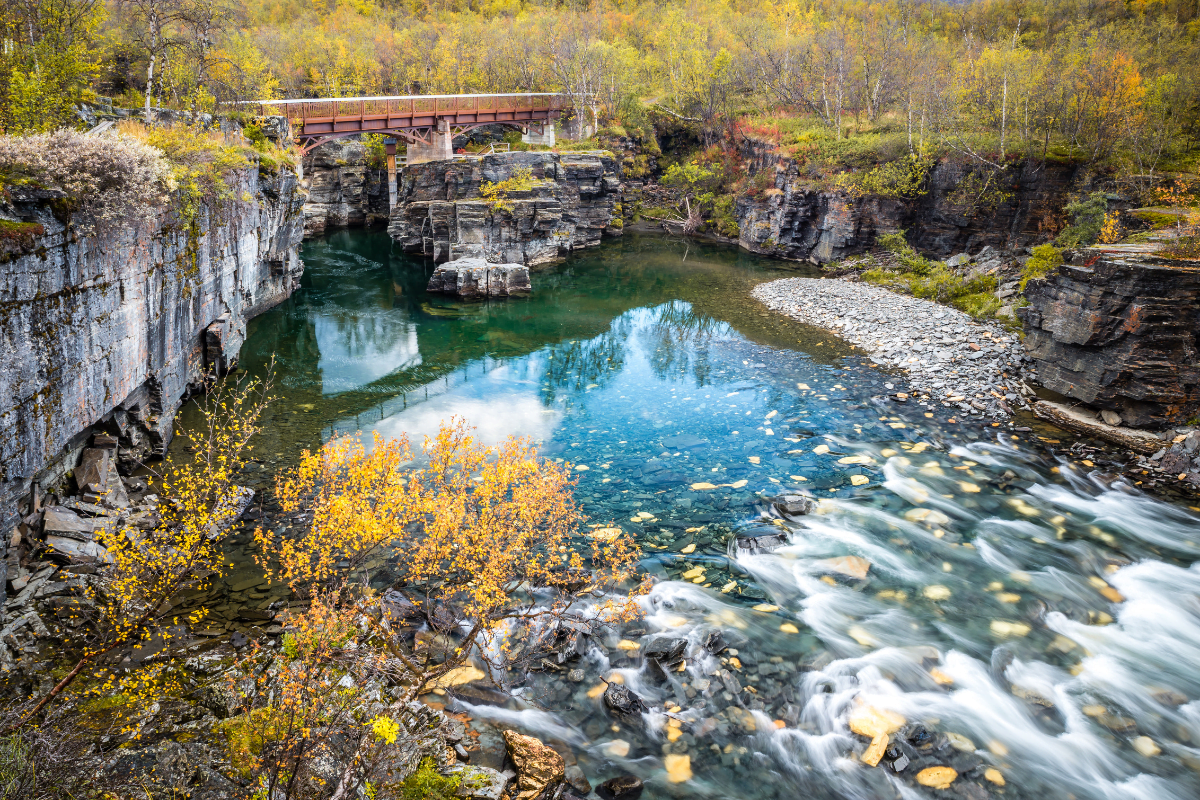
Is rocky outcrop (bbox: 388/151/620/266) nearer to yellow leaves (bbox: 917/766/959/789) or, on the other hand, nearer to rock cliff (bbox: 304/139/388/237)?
rock cliff (bbox: 304/139/388/237)

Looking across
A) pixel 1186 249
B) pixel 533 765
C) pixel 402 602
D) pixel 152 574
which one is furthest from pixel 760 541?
pixel 1186 249

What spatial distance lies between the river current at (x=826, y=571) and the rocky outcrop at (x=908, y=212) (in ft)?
50.6

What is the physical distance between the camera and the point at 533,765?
9125 mm

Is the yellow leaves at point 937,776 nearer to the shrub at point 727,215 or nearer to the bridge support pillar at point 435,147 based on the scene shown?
the bridge support pillar at point 435,147

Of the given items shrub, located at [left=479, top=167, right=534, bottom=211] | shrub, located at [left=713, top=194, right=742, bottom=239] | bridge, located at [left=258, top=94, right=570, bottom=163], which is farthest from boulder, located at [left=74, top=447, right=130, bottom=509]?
shrub, located at [left=713, top=194, right=742, bottom=239]

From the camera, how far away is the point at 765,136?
4975 cm

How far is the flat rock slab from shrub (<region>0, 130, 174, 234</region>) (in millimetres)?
21854

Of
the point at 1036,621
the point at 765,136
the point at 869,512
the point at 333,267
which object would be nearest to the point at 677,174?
the point at 765,136

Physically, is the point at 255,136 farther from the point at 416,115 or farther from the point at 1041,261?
the point at 1041,261

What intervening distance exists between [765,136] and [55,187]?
47422mm

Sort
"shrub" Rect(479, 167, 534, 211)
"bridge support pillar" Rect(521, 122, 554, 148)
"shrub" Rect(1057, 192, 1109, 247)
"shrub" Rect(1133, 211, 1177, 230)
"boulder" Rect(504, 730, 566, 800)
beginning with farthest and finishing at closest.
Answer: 1. "bridge support pillar" Rect(521, 122, 554, 148)
2. "shrub" Rect(479, 167, 534, 211)
3. "shrub" Rect(1057, 192, 1109, 247)
4. "shrub" Rect(1133, 211, 1177, 230)
5. "boulder" Rect(504, 730, 566, 800)

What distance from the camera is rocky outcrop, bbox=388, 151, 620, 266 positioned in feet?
126

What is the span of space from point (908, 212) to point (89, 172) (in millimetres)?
41046

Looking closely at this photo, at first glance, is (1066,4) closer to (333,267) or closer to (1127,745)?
(333,267)
